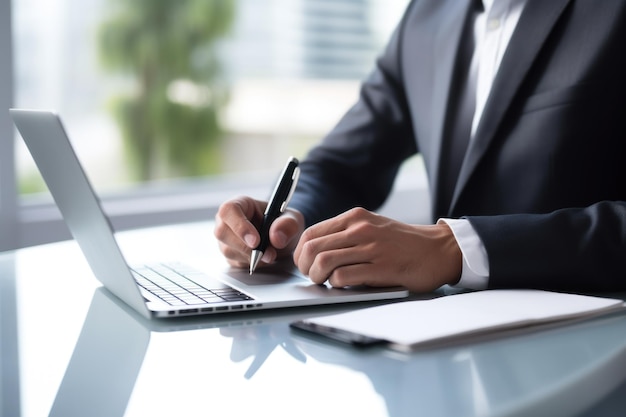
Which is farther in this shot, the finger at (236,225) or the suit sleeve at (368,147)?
the suit sleeve at (368,147)

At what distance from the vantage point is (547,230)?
108cm

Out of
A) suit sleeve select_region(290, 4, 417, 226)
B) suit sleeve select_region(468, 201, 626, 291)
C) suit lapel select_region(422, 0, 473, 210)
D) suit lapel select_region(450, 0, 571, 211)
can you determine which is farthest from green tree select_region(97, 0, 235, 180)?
suit sleeve select_region(468, 201, 626, 291)

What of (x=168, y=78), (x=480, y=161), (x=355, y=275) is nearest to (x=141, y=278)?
(x=355, y=275)

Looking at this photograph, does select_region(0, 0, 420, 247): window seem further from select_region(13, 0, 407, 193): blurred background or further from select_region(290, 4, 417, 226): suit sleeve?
select_region(290, 4, 417, 226): suit sleeve

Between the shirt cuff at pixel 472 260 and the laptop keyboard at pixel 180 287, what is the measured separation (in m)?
0.29

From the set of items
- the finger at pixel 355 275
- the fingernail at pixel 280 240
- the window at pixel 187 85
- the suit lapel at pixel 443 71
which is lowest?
the window at pixel 187 85

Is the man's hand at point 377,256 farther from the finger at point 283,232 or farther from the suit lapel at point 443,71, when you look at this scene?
the suit lapel at point 443,71

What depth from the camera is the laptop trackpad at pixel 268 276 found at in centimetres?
111

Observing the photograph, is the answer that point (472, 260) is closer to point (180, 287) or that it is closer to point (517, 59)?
point (180, 287)

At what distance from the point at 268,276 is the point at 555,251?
0.39 metres

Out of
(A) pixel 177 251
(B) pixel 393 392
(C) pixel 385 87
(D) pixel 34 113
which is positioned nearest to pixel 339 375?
(B) pixel 393 392

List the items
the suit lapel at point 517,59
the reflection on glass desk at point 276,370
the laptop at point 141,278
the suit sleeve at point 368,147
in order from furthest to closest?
1. the suit sleeve at point 368,147
2. the suit lapel at point 517,59
3. the laptop at point 141,278
4. the reflection on glass desk at point 276,370

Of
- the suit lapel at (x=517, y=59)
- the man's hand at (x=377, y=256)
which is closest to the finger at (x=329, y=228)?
the man's hand at (x=377, y=256)

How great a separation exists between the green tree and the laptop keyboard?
260cm
